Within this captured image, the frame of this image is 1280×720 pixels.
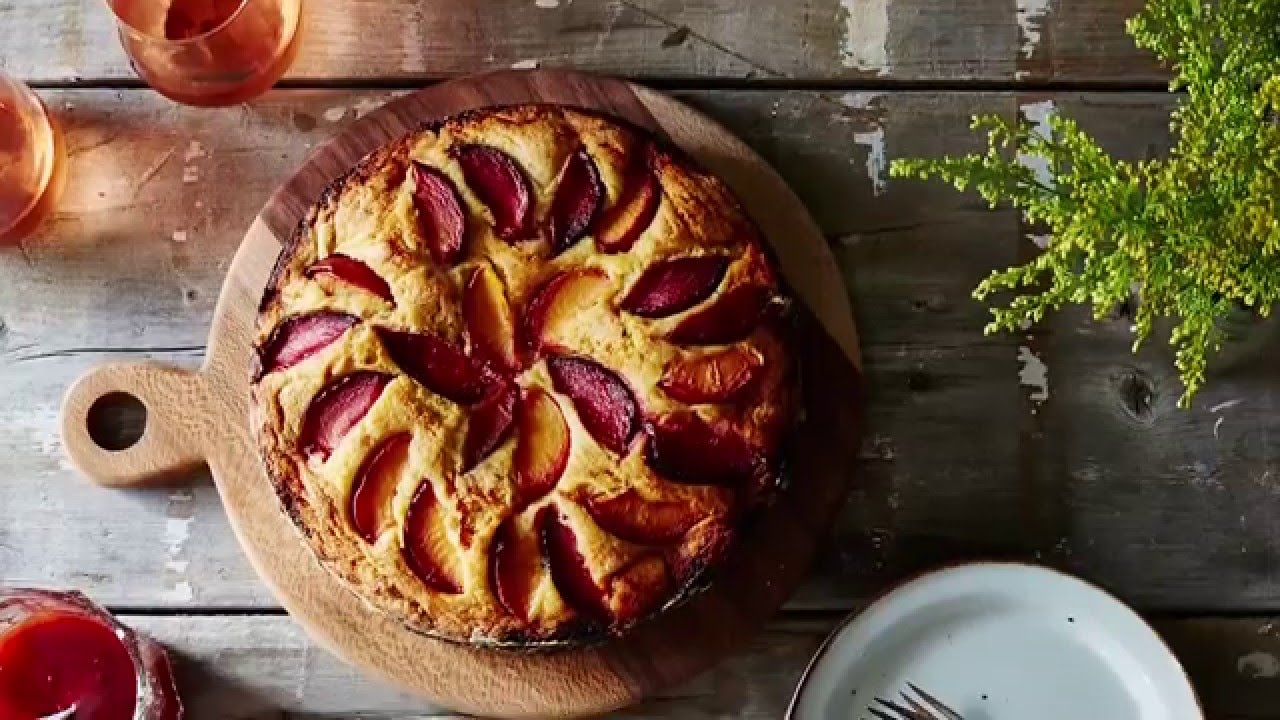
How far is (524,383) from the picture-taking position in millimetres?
1769

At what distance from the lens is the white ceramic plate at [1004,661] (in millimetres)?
1864

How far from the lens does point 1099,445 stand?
198 cm

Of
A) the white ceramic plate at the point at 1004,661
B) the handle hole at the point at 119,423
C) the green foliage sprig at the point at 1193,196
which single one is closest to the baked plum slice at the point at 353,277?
the handle hole at the point at 119,423

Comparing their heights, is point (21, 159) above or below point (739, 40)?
below

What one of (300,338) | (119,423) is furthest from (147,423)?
(300,338)

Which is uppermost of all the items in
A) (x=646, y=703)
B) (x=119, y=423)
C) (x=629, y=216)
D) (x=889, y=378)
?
(x=629, y=216)

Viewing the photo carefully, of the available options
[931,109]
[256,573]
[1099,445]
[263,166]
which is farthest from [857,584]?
[263,166]

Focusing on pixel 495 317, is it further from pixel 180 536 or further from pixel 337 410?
pixel 180 536

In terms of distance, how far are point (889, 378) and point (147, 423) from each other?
0.92m

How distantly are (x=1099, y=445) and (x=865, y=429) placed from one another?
0.30 meters

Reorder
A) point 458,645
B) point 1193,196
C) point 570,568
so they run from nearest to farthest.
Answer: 1. point 1193,196
2. point 570,568
3. point 458,645

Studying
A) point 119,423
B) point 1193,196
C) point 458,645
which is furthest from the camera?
point 119,423

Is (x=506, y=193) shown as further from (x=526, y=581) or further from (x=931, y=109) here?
(x=931, y=109)

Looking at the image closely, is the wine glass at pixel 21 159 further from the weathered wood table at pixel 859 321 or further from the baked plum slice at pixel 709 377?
the baked plum slice at pixel 709 377
